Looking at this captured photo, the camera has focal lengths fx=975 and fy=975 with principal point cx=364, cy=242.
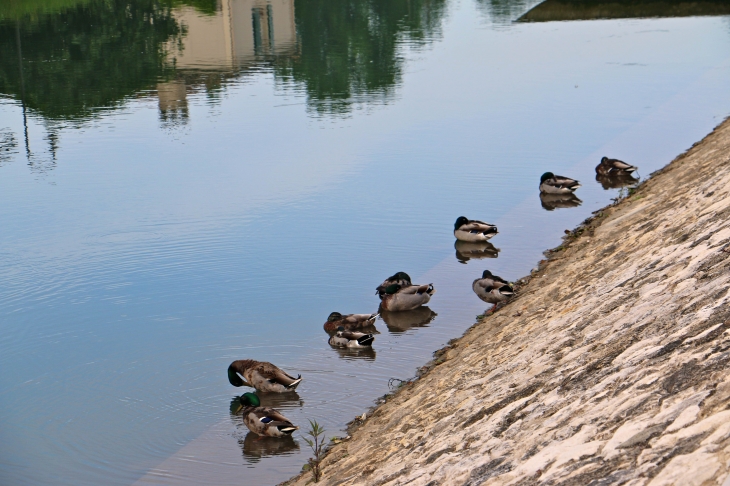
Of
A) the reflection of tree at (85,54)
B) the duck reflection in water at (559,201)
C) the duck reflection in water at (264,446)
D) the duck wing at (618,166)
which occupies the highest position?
the reflection of tree at (85,54)

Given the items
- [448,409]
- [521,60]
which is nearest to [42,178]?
[448,409]

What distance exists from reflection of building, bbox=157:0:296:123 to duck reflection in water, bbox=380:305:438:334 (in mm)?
21767

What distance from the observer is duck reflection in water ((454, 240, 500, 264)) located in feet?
58.6

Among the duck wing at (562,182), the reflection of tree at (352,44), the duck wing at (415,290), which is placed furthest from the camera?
the reflection of tree at (352,44)

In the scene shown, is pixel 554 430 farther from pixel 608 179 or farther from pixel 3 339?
pixel 608 179

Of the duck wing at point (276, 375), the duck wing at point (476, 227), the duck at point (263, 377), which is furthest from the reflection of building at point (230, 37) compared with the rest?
the duck wing at point (276, 375)

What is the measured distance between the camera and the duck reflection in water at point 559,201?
20.9 meters

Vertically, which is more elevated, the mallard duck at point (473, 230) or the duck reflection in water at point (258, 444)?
the mallard duck at point (473, 230)

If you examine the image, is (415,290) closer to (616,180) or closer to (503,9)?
(616,180)

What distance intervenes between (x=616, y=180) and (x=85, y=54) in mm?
30149

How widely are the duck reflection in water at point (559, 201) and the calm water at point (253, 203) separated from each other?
32 centimetres

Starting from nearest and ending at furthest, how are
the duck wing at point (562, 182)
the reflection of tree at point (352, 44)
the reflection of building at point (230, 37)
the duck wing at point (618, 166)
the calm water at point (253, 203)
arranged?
the calm water at point (253, 203), the duck wing at point (562, 182), the duck wing at point (618, 166), the reflection of tree at point (352, 44), the reflection of building at point (230, 37)

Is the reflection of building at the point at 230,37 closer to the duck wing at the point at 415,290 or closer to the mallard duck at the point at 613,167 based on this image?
the mallard duck at the point at 613,167

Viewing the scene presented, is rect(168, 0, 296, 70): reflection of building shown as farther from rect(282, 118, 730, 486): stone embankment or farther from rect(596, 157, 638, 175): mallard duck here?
rect(282, 118, 730, 486): stone embankment
